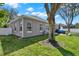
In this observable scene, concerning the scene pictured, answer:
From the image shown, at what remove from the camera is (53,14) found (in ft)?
11.5

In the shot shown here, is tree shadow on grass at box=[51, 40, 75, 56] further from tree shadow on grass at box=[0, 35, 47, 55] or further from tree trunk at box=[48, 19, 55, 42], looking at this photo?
tree shadow on grass at box=[0, 35, 47, 55]

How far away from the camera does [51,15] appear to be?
3510mm

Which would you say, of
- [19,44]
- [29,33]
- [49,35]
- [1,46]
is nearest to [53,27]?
[49,35]

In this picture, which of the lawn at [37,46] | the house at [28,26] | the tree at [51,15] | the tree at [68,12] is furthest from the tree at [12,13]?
the tree at [68,12]

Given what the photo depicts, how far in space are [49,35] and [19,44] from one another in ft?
1.72

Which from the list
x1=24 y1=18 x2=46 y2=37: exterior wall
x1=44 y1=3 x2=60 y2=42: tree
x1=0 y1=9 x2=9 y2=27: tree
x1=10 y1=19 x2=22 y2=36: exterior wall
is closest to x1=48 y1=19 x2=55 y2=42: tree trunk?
x1=44 y1=3 x2=60 y2=42: tree

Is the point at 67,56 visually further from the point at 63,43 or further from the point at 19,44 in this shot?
the point at 19,44

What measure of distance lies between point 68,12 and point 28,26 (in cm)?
71

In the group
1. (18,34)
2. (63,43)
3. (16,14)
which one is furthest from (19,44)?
(63,43)

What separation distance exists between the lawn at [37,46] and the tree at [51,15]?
9 cm

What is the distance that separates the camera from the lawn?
11.3 ft

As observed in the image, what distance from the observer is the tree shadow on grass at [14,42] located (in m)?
3.49

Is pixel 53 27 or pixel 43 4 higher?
pixel 43 4

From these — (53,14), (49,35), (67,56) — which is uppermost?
(53,14)
